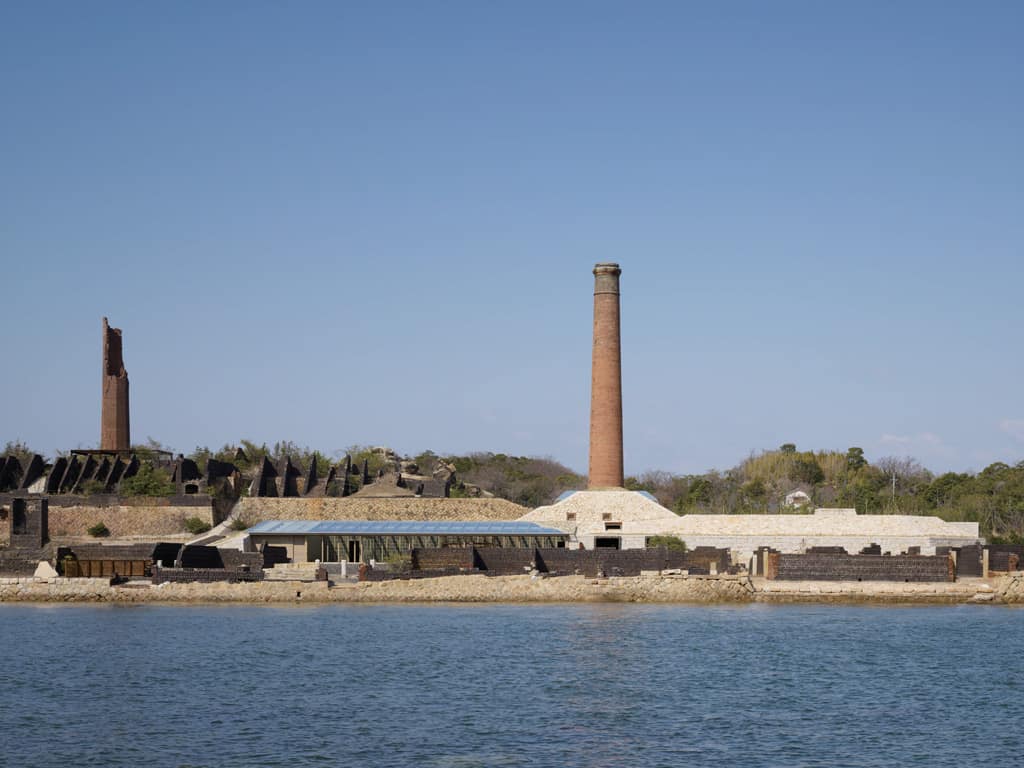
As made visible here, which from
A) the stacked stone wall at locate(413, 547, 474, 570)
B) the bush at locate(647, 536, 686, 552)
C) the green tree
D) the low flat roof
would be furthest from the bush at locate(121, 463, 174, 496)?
the green tree

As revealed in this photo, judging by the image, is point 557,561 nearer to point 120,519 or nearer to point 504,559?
point 504,559

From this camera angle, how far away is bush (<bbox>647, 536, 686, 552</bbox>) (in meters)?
62.0

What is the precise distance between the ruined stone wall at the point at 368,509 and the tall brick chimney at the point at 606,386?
585 cm

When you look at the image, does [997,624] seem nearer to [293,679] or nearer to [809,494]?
[293,679]

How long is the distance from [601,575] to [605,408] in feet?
58.7

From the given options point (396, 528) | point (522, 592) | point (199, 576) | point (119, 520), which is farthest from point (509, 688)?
point (119, 520)

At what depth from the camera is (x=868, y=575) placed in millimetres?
53000

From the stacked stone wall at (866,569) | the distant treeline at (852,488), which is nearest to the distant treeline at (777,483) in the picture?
the distant treeline at (852,488)

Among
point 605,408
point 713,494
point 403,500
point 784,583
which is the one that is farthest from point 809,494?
point 784,583

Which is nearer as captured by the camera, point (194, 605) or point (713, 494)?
point (194, 605)

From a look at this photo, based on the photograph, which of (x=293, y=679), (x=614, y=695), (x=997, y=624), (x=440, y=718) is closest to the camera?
(x=440, y=718)

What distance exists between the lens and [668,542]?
62344mm

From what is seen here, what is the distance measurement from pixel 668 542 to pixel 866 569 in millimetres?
11715

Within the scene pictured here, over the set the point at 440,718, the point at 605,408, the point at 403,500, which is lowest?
the point at 440,718
